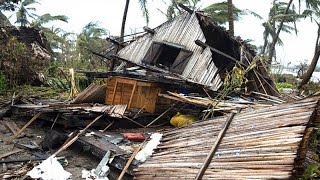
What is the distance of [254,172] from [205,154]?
111 cm

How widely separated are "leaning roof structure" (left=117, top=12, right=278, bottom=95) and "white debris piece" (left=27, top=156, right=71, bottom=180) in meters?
5.32

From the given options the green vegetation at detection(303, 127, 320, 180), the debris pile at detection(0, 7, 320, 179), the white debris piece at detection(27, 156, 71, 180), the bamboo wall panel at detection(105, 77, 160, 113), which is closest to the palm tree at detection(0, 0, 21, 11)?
the debris pile at detection(0, 7, 320, 179)

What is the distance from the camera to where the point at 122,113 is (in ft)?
30.7

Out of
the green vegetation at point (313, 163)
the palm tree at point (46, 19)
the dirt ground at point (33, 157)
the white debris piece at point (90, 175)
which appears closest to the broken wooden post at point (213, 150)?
the green vegetation at point (313, 163)

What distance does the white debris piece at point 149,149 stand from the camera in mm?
6289

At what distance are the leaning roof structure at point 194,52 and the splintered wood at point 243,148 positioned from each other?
13.6 feet

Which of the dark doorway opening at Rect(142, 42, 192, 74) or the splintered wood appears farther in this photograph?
the dark doorway opening at Rect(142, 42, 192, 74)

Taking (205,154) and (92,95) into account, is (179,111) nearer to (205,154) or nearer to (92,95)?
(92,95)

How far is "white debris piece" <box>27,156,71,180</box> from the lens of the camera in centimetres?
630

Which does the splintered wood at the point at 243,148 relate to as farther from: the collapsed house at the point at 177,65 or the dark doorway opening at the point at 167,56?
the dark doorway opening at the point at 167,56

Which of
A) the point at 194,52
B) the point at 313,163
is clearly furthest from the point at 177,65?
the point at 313,163

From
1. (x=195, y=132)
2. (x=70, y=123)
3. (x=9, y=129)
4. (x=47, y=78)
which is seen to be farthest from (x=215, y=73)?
(x=47, y=78)

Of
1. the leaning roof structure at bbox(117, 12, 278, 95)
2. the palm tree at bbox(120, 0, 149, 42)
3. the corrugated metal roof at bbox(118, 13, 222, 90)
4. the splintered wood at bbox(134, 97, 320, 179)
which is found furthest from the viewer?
the palm tree at bbox(120, 0, 149, 42)

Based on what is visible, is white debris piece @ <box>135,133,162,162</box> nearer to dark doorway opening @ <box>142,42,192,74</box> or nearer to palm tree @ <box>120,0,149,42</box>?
dark doorway opening @ <box>142,42,192,74</box>
